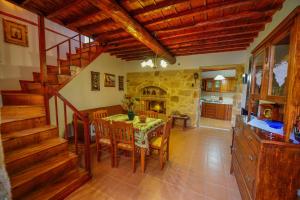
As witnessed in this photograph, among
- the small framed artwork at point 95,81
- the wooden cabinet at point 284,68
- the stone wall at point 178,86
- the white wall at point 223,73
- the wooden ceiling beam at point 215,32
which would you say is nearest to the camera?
the wooden cabinet at point 284,68

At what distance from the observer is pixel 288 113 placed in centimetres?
107

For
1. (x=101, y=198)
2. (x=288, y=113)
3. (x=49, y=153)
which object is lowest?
(x=101, y=198)

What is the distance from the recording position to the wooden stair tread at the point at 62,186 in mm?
1599

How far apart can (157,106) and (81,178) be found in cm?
406

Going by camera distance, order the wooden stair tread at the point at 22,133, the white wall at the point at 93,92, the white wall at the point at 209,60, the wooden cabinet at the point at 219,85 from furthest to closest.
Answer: the wooden cabinet at the point at 219,85 < the white wall at the point at 209,60 < the white wall at the point at 93,92 < the wooden stair tread at the point at 22,133

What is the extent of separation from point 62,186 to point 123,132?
1040mm

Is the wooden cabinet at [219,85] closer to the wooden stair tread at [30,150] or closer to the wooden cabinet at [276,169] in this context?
the wooden cabinet at [276,169]

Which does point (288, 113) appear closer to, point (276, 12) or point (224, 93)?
point (276, 12)

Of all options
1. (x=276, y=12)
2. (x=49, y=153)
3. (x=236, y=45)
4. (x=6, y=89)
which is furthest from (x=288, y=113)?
(x=6, y=89)

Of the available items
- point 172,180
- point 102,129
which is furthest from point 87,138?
point 172,180

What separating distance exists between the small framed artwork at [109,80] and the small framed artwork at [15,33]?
225 cm

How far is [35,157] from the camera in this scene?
5.72ft

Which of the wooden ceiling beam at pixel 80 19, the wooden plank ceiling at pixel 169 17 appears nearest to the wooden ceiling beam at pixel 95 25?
the wooden plank ceiling at pixel 169 17

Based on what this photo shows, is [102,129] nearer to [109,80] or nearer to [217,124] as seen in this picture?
[109,80]
